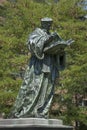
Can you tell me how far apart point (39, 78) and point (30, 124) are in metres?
1.59

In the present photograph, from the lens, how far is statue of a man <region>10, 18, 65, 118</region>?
42.6 feet

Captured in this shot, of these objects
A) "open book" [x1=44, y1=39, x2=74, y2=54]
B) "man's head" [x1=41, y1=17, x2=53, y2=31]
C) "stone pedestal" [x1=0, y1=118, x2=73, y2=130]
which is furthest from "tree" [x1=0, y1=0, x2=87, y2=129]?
"stone pedestal" [x1=0, y1=118, x2=73, y2=130]

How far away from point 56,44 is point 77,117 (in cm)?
1242

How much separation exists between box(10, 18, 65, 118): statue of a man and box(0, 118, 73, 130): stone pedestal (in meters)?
0.39

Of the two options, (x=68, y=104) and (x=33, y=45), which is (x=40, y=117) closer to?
(x=33, y=45)

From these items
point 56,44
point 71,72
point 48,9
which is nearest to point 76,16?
point 48,9

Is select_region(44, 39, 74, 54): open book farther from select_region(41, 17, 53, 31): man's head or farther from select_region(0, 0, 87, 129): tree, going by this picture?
select_region(0, 0, 87, 129): tree

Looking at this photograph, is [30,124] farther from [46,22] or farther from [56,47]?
[46,22]

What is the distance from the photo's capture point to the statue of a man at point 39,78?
42.6 ft

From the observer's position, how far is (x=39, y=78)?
1325cm

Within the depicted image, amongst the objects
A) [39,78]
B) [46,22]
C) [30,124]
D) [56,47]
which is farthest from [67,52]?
[30,124]

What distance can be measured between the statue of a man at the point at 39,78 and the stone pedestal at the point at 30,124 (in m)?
0.39

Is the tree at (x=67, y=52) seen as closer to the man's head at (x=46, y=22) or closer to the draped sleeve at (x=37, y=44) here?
the man's head at (x=46, y=22)

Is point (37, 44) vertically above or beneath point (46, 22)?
beneath
